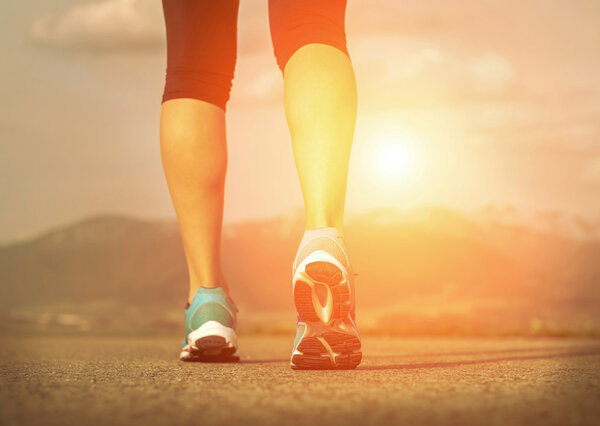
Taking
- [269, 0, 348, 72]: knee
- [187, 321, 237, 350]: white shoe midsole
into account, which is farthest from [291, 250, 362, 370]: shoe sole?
[269, 0, 348, 72]: knee

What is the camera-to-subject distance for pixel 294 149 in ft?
5.08

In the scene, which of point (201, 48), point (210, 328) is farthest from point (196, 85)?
point (210, 328)

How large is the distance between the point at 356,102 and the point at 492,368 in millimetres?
688

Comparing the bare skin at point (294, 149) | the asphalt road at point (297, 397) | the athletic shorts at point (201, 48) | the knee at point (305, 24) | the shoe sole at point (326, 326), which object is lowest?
the asphalt road at point (297, 397)

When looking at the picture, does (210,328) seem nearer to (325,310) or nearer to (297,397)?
(325,310)

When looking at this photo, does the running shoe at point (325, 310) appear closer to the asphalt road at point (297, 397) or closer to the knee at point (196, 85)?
the asphalt road at point (297, 397)

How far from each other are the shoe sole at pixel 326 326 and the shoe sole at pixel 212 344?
0.37m

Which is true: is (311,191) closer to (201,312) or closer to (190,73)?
(201,312)

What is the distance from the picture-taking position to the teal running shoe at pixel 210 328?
1731 millimetres

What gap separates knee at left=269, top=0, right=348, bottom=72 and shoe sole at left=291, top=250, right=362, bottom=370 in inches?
21.3

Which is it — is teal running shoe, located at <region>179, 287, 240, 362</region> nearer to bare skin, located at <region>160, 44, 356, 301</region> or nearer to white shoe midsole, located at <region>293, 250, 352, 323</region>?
bare skin, located at <region>160, 44, 356, 301</region>

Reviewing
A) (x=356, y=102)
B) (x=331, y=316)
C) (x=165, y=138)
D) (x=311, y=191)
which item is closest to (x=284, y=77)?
(x=356, y=102)

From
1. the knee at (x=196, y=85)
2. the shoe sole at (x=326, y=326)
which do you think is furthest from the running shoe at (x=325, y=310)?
the knee at (x=196, y=85)

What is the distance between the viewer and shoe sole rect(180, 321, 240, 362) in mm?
1725
